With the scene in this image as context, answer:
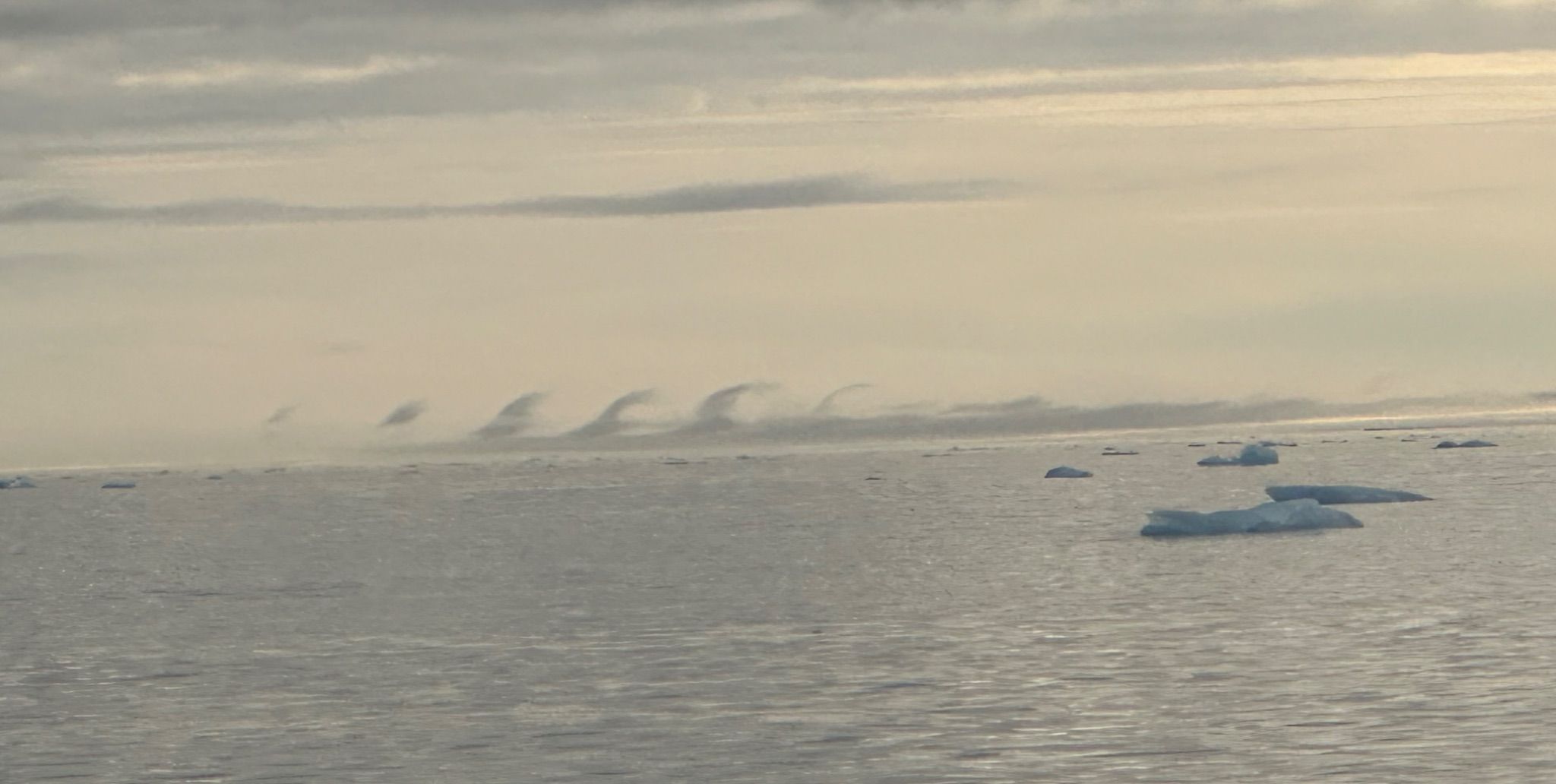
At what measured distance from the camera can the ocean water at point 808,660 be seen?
23766 millimetres

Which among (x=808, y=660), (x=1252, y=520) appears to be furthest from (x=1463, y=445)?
(x=808, y=660)

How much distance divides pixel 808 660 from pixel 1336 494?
176ft

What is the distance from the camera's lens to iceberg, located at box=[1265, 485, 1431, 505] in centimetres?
8188

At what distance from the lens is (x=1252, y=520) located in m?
66.9

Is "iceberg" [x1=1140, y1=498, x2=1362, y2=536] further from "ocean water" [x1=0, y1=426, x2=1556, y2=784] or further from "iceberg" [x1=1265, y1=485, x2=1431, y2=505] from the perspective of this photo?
"iceberg" [x1=1265, y1=485, x2=1431, y2=505]

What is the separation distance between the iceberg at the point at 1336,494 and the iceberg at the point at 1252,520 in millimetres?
11760

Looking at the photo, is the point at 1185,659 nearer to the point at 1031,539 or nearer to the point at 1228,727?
the point at 1228,727

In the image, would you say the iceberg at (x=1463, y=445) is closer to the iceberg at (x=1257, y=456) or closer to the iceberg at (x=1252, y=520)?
the iceberg at (x=1257, y=456)

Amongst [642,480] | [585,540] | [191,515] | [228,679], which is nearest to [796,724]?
[228,679]

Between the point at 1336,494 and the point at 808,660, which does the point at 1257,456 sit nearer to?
the point at 1336,494

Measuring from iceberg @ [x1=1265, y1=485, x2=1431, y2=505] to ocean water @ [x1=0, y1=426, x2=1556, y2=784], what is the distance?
7.84 meters

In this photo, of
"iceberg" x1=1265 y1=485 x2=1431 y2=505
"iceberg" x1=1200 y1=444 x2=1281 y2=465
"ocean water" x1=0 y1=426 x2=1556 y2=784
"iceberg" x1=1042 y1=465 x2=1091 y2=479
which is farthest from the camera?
"iceberg" x1=1042 y1=465 x2=1091 y2=479

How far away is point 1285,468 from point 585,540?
87.2 meters

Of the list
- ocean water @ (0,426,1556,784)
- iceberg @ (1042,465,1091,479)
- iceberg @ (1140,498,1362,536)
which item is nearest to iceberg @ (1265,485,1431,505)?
ocean water @ (0,426,1556,784)
